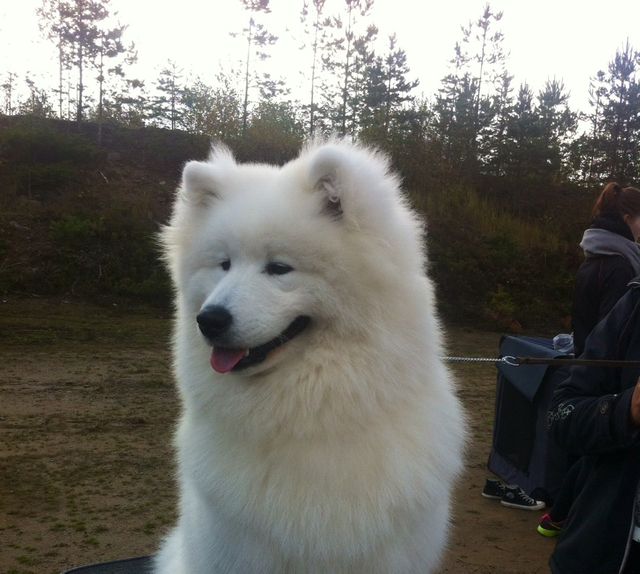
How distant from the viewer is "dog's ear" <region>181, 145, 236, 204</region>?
232 centimetres

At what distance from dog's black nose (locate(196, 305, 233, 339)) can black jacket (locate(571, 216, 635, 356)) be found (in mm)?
2738

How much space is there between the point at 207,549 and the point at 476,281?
11589 millimetres

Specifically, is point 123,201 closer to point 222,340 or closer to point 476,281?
point 476,281

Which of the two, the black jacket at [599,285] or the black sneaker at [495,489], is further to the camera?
the black sneaker at [495,489]

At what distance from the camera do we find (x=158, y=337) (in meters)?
9.22

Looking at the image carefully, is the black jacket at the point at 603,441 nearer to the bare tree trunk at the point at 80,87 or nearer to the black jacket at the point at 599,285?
the black jacket at the point at 599,285

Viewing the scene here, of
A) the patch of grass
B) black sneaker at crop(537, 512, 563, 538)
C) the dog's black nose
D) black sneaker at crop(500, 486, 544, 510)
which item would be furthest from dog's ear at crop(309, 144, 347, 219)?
the patch of grass

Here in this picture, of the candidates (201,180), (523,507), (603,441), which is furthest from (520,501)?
(201,180)

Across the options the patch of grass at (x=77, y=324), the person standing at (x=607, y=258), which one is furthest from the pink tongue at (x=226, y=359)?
the patch of grass at (x=77, y=324)

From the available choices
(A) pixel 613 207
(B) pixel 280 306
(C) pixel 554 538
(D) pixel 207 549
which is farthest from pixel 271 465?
(A) pixel 613 207

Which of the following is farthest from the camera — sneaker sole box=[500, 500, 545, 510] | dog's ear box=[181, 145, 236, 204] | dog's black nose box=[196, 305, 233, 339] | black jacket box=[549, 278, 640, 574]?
sneaker sole box=[500, 500, 545, 510]

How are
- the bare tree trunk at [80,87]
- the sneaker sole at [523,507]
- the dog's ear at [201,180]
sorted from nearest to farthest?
the dog's ear at [201,180] < the sneaker sole at [523,507] < the bare tree trunk at [80,87]

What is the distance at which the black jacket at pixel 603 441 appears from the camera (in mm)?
1840

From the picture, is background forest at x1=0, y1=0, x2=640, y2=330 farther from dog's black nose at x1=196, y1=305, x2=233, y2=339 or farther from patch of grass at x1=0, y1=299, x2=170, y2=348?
dog's black nose at x1=196, y1=305, x2=233, y2=339
